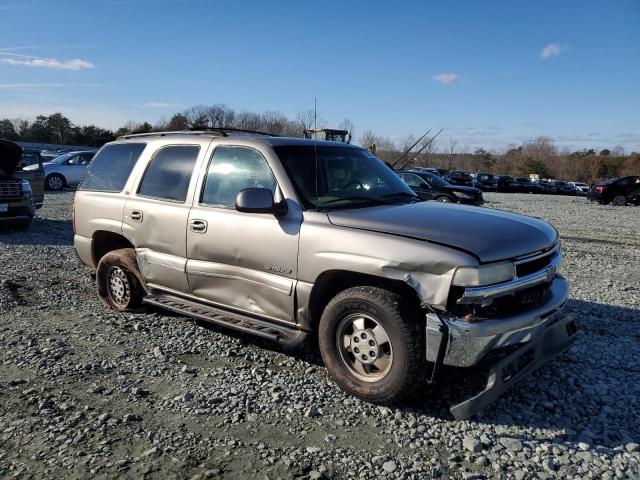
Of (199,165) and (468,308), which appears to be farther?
(199,165)

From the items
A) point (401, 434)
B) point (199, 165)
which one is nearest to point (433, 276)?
point (401, 434)

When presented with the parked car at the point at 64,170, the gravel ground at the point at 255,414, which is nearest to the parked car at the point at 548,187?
the parked car at the point at 64,170

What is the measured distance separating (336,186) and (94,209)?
2961mm

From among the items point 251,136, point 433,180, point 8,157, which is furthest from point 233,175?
point 433,180

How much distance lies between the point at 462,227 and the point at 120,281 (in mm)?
3783

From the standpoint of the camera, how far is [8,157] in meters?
10.8

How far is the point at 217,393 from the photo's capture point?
3.71 m

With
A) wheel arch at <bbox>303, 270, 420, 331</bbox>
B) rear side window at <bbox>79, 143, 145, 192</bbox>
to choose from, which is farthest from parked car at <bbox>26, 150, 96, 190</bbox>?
wheel arch at <bbox>303, 270, 420, 331</bbox>

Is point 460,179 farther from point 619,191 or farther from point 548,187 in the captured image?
point 548,187

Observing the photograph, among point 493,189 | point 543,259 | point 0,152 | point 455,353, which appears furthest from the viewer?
point 493,189

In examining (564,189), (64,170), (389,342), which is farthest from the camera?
(564,189)

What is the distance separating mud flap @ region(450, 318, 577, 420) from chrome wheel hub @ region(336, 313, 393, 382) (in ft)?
1.84

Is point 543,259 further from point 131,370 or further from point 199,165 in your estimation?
point 131,370

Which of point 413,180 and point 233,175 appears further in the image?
point 413,180
